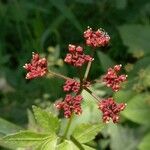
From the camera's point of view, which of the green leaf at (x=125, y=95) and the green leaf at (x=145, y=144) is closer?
the green leaf at (x=145, y=144)

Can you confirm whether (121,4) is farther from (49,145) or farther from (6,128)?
(49,145)

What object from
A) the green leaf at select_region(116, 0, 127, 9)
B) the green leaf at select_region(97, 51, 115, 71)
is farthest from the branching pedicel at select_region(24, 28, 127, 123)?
the green leaf at select_region(116, 0, 127, 9)

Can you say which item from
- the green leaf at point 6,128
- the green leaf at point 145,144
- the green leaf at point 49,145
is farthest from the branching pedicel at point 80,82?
the green leaf at point 145,144

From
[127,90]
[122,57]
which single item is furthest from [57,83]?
[122,57]

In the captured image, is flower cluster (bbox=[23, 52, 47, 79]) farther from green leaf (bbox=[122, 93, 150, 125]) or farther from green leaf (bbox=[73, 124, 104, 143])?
green leaf (bbox=[122, 93, 150, 125])

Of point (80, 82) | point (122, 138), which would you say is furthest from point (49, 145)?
point (122, 138)

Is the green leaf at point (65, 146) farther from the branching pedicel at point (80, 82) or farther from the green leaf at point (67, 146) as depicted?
the branching pedicel at point (80, 82)
